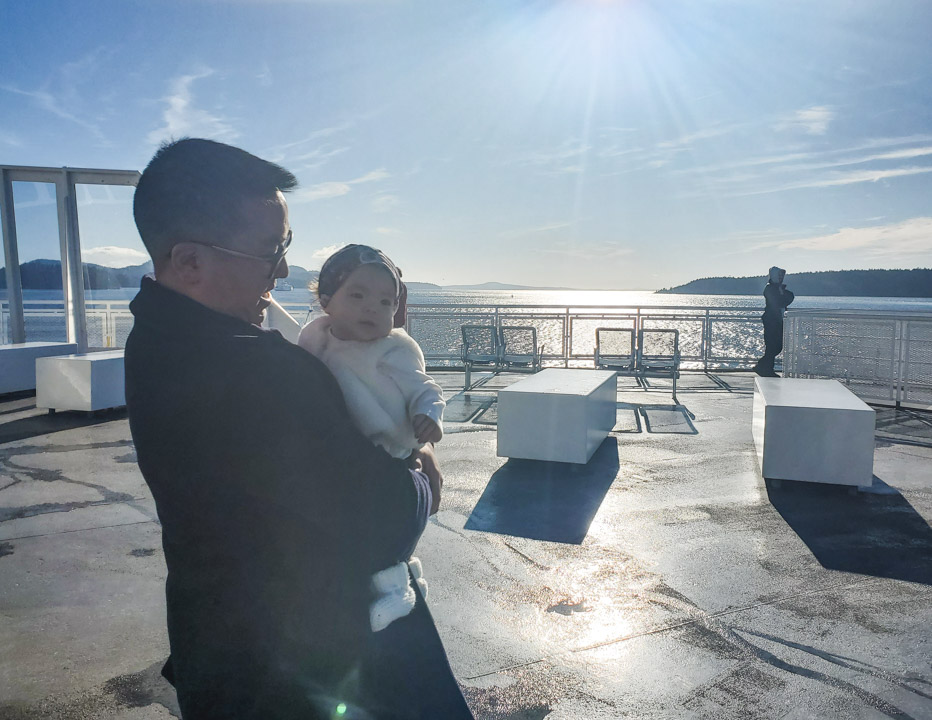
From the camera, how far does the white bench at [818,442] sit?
18.1 feet

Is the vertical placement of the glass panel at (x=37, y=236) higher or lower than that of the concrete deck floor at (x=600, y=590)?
higher

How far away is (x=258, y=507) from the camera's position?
42.1 inches

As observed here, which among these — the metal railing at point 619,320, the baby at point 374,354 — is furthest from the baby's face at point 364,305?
the metal railing at point 619,320

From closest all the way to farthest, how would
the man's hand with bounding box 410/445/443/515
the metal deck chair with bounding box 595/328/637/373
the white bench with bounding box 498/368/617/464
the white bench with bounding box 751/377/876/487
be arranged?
the man's hand with bounding box 410/445/443/515 → the white bench with bounding box 751/377/876/487 → the white bench with bounding box 498/368/617/464 → the metal deck chair with bounding box 595/328/637/373

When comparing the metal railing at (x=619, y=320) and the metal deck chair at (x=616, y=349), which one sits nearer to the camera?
the metal deck chair at (x=616, y=349)

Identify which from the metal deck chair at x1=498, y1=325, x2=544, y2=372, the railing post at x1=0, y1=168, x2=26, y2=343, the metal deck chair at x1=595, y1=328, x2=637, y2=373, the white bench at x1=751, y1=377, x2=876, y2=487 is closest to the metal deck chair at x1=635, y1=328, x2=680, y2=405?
the metal deck chair at x1=595, y1=328, x2=637, y2=373

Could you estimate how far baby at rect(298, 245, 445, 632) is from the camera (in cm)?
138

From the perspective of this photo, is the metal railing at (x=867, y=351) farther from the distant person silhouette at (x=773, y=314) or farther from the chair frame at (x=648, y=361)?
the chair frame at (x=648, y=361)

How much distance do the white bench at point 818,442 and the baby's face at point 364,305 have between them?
198 inches

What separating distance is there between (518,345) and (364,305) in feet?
34.4

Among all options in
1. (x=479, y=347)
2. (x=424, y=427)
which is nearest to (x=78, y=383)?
(x=479, y=347)

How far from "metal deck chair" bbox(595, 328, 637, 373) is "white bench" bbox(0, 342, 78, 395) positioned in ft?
29.4

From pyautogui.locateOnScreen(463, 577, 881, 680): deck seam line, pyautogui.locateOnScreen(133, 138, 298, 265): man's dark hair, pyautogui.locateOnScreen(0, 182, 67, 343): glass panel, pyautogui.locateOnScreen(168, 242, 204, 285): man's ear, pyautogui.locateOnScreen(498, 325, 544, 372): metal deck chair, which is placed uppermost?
pyautogui.locateOnScreen(0, 182, 67, 343): glass panel

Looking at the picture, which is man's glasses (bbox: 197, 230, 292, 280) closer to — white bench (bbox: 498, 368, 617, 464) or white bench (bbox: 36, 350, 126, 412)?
white bench (bbox: 498, 368, 617, 464)
